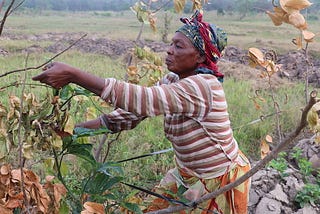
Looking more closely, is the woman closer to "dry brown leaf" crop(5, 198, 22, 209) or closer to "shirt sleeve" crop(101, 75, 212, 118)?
"shirt sleeve" crop(101, 75, 212, 118)

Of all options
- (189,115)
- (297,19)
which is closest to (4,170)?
(189,115)

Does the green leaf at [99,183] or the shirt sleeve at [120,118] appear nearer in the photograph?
the green leaf at [99,183]

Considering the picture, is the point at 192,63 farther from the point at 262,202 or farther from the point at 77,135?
the point at 262,202

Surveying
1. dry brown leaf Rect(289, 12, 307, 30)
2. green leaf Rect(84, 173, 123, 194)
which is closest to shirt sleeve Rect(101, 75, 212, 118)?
green leaf Rect(84, 173, 123, 194)

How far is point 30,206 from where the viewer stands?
1.22 meters

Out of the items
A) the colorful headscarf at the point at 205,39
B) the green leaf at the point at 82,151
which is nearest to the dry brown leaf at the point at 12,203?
the green leaf at the point at 82,151

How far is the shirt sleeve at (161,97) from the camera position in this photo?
48.3 inches

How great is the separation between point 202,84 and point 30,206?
0.58 m

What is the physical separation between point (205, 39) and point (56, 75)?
1.91ft

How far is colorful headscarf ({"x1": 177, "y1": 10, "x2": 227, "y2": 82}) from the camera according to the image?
1514 mm

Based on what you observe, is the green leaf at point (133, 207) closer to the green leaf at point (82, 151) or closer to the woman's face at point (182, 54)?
the green leaf at point (82, 151)

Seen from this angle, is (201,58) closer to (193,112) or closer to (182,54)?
(182,54)

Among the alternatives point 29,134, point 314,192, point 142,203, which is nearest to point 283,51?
point 314,192

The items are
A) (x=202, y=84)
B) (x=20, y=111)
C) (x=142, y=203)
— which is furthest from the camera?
(x=142, y=203)
